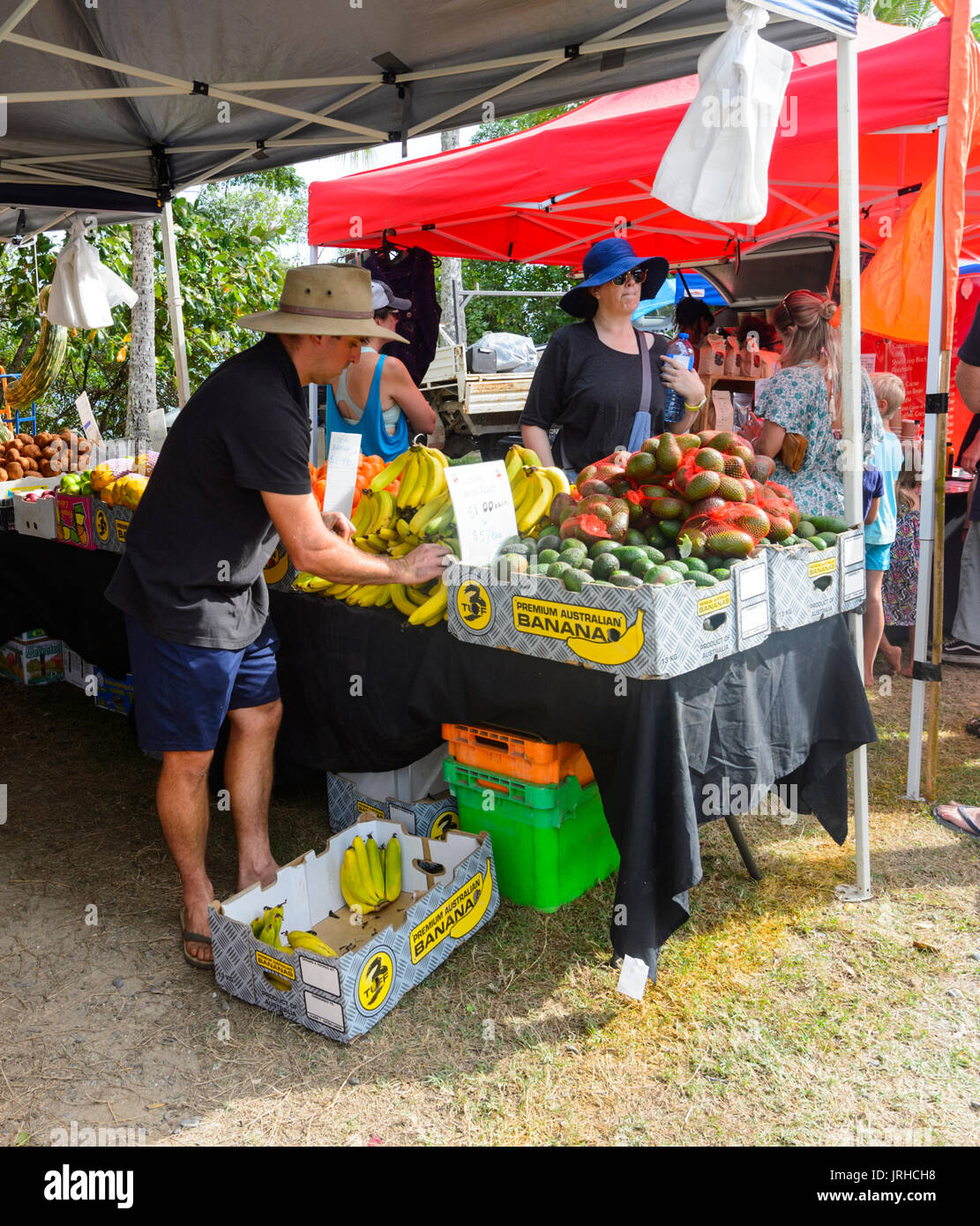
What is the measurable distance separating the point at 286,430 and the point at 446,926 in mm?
1477

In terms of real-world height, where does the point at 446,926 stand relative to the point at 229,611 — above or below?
below

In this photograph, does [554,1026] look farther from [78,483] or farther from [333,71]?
[333,71]

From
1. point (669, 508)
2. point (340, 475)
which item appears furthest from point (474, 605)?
point (340, 475)

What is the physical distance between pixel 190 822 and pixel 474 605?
3.69ft

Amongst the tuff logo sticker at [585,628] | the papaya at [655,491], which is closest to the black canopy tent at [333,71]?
the papaya at [655,491]

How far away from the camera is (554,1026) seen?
252 centimetres

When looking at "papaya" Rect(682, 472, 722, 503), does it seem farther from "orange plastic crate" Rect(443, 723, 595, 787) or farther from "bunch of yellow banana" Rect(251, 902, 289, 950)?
"bunch of yellow banana" Rect(251, 902, 289, 950)

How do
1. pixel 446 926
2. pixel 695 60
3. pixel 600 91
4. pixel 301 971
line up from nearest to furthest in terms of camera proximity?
pixel 301 971 < pixel 446 926 < pixel 695 60 < pixel 600 91

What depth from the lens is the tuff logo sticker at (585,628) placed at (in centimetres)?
231

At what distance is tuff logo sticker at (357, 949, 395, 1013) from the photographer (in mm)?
2422

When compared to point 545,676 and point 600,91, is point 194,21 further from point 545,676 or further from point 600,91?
point 545,676

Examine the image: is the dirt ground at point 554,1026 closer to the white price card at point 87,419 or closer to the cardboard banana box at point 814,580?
the cardboard banana box at point 814,580

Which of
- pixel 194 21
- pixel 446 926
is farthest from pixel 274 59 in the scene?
pixel 446 926

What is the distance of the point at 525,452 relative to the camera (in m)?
3.16
